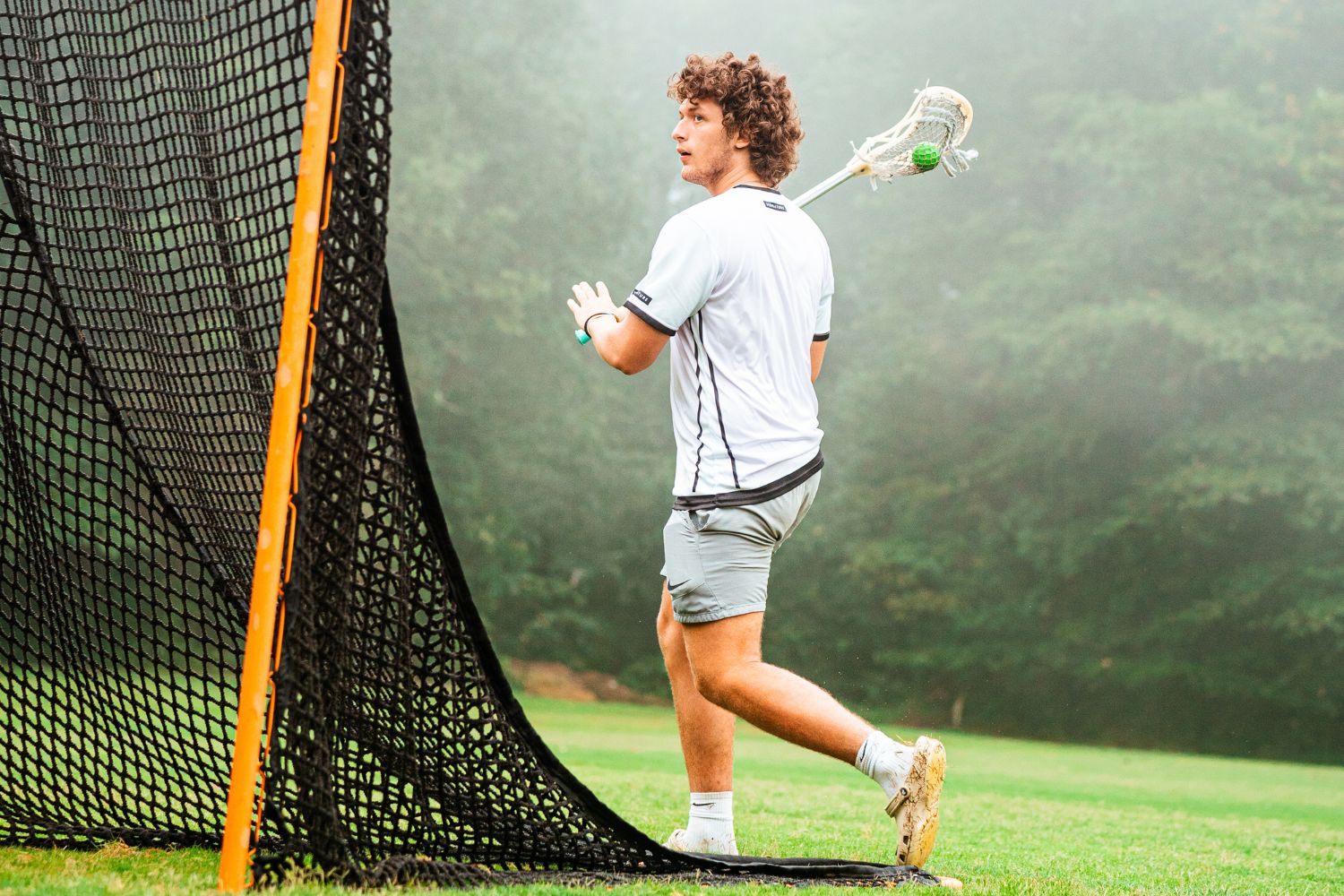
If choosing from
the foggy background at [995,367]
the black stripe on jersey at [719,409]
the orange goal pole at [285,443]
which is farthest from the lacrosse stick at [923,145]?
the foggy background at [995,367]

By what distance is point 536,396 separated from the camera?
22984 millimetres

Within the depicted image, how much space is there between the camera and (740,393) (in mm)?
3389

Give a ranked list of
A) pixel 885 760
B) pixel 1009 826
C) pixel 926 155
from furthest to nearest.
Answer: pixel 1009 826 < pixel 926 155 < pixel 885 760

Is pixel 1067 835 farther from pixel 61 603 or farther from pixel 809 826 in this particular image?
pixel 61 603

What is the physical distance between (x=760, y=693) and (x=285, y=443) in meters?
1.29

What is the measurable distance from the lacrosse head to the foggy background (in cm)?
1463

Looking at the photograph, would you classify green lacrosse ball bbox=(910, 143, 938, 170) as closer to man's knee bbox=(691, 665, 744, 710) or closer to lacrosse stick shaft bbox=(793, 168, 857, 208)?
lacrosse stick shaft bbox=(793, 168, 857, 208)

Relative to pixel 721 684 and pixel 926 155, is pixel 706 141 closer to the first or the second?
pixel 926 155

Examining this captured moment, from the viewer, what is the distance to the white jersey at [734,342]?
3311 mm

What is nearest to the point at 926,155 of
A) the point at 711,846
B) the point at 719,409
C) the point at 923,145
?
the point at 923,145

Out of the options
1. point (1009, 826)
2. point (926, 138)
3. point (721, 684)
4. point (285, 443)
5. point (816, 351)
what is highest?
point (926, 138)

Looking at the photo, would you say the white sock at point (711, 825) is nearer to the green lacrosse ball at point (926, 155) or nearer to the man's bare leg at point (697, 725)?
the man's bare leg at point (697, 725)

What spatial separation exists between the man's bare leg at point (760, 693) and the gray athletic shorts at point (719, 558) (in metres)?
0.05

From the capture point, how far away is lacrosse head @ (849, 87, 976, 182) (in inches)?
176
